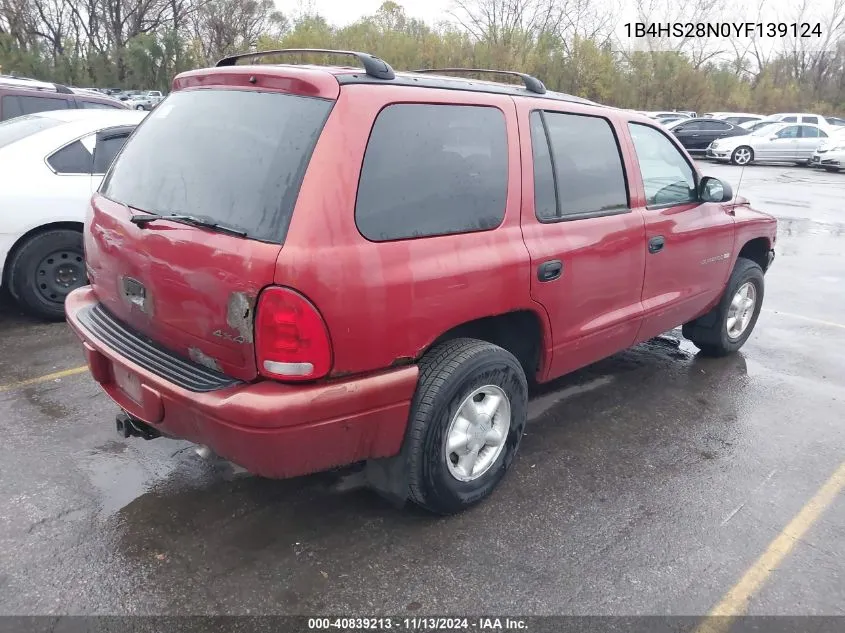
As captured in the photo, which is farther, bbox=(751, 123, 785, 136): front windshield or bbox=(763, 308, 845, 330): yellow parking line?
bbox=(751, 123, 785, 136): front windshield

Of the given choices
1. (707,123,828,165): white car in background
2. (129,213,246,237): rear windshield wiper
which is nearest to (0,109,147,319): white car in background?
(129,213,246,237): rear windshield wiper

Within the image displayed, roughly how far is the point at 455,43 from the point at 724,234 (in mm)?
38041

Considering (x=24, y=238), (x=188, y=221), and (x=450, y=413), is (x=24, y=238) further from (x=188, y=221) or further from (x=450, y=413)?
(x=450, y=413)

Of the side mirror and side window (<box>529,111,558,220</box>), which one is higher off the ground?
side window (<box>529,111,558,220</box>)

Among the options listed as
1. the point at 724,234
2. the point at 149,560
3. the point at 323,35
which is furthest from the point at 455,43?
the point at 149,560

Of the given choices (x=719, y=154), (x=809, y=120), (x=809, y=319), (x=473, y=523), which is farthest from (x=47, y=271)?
(x=809, y=120)

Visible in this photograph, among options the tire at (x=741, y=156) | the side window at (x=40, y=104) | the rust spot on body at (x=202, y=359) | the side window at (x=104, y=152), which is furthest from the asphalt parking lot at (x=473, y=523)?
the tire at (x=741, y=156)

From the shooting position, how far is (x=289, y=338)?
237cm

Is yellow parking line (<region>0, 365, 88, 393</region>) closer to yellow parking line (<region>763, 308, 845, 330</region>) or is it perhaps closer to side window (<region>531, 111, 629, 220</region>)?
side window (<region>531, 111, 629, 220</region>)

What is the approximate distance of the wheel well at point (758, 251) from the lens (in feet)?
17.0

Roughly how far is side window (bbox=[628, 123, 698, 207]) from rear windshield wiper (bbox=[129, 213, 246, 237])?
2.46 m

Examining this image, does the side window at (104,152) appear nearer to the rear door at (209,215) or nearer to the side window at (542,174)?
the rear door at (209,215)

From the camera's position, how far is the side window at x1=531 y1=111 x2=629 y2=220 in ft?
10.8

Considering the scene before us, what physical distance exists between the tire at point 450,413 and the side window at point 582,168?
754mm
